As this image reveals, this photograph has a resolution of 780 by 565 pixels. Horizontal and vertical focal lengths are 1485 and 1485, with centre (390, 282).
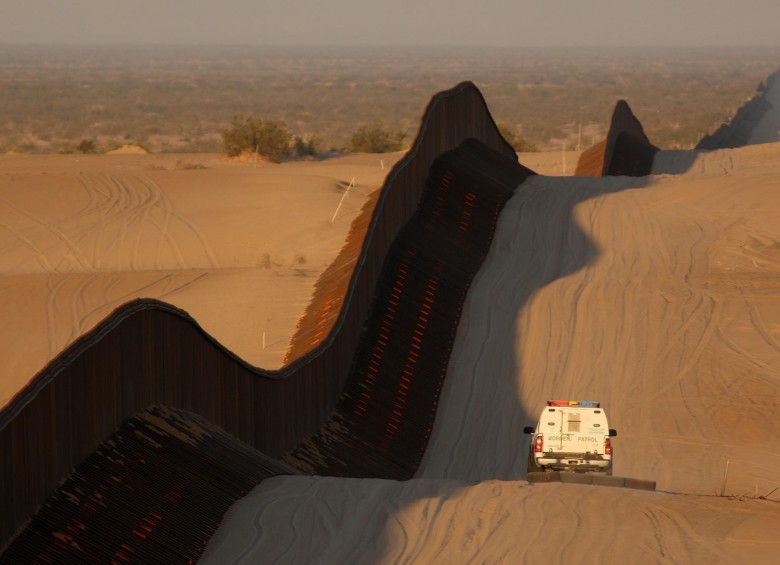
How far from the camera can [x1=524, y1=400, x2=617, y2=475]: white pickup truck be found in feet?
60.1

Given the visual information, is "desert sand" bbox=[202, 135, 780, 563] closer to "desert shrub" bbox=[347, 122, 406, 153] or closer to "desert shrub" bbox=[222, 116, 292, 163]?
"desert shrub" bbox=[222, 116, 292, 163]

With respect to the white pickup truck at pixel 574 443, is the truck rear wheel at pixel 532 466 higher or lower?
lower

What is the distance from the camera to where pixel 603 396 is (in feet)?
74.7

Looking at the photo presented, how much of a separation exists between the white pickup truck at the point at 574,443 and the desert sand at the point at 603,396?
1.77ft

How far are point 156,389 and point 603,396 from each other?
9.38 m

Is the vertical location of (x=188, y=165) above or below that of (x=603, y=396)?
below

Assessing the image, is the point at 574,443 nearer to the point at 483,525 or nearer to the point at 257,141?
the point at 483,525

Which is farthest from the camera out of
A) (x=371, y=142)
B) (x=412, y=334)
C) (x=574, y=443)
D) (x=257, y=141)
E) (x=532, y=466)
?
(x=371, y=142)

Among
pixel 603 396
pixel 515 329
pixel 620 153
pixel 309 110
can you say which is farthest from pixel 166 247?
pixel 309 110

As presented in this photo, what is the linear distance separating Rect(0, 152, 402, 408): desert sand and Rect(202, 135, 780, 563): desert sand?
4064 mm

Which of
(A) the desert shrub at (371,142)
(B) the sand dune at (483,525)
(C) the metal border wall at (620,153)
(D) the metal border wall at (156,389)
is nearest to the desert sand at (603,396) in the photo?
(B) the sand dune at (483,525)

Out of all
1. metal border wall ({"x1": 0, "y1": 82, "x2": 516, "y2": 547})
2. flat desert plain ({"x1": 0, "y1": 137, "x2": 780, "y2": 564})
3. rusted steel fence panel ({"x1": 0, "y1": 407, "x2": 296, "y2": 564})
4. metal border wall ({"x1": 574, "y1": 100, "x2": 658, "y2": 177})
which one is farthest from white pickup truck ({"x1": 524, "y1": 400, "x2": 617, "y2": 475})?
metal border wall ({"x1": 574, "y1": 100, "x2": 658, "y2": 177})

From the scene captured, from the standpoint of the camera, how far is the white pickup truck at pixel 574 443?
18.3 metres

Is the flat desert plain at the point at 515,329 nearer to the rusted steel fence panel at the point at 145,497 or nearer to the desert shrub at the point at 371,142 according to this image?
the rusted steel fence panel at the point at 145,497
